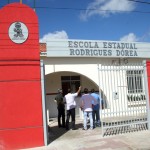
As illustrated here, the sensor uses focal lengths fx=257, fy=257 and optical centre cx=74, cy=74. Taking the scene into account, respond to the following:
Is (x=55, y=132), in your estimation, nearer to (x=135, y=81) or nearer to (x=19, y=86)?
(x=19, y=86)

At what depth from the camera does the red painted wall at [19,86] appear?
7930 mm

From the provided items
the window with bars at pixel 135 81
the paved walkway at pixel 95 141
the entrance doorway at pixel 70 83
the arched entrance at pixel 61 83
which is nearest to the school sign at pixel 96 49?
the arched entrance at pixel 61 83

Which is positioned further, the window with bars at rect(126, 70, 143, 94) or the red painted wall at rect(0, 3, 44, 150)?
the window with bars at rect(126, 70, 143, 94)

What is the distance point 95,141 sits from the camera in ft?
27.8

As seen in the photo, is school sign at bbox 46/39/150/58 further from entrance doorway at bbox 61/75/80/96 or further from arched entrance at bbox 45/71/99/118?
entrance doorway at bbox 61/75/80/96

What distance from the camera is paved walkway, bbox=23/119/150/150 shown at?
7.76m

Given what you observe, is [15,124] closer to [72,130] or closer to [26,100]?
[26,100]

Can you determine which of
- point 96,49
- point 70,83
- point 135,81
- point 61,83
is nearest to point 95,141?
point 135,81

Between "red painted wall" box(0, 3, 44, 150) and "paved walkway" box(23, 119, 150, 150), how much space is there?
0.73 metres

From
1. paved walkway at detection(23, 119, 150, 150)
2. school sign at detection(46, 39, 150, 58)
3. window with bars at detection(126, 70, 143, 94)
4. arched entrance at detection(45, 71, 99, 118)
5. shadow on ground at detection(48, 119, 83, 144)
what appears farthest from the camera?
arched entrance at detection(45, 71, 99, 118)

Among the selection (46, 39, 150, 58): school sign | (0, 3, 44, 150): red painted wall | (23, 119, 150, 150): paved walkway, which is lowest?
(23, 119, 150, 150): paved walkway

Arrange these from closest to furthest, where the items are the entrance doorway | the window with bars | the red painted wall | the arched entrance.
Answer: the red painted wall → the window with bars → the arched entrance → the entrance doorway

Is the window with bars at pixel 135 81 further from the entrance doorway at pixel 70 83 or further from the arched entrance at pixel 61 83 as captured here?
the entrance doorway at pixel 70 83

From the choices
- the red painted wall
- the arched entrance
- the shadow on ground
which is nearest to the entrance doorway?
the arched entrance
